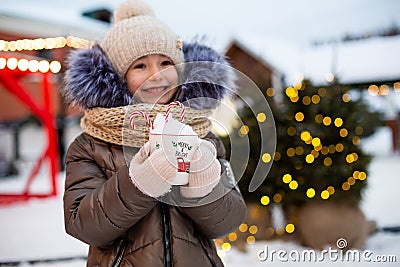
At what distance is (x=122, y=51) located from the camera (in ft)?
3.02

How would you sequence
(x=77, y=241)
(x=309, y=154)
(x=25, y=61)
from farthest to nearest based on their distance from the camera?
(x=25, y=61)
(x=77, y=241)
(x=309, y=154)

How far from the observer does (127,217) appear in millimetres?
771

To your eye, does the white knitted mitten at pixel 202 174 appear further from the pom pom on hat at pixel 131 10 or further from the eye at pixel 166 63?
the pom pom on hat at pixel 131 10

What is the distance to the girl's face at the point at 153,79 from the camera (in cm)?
88

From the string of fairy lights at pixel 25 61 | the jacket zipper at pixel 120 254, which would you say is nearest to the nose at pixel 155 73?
the jacket zipper at pixel 120 254

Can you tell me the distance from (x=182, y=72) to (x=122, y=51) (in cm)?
13

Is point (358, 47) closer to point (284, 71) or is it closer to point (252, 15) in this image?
point (284, 71)

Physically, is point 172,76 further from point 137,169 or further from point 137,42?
point 137,169

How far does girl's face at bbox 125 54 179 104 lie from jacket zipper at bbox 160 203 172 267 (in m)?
0.21

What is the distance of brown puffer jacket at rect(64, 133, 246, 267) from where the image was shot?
2.53ft

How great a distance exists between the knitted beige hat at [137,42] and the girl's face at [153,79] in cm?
2

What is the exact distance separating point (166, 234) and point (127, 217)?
101mm

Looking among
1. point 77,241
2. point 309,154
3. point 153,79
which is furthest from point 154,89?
point 77,241

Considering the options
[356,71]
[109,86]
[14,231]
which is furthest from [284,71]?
[109,86]
